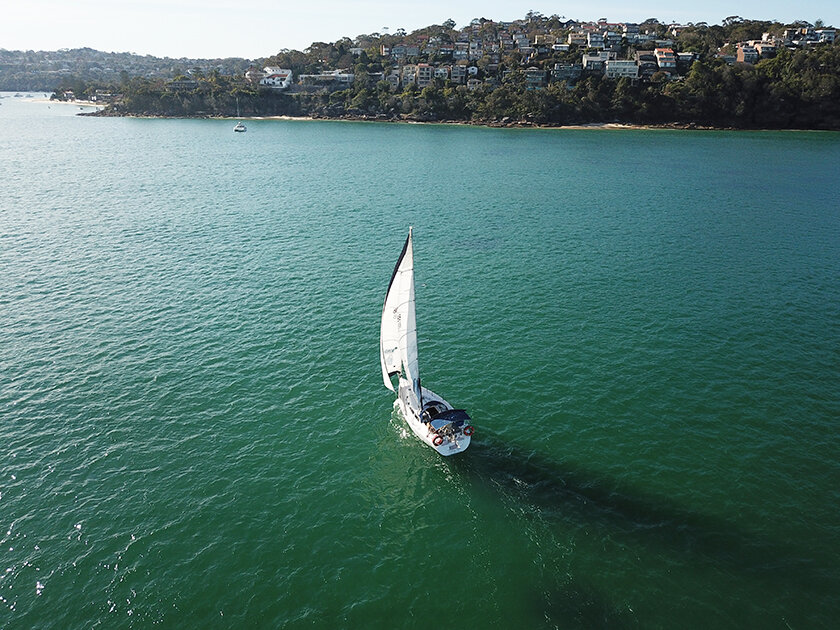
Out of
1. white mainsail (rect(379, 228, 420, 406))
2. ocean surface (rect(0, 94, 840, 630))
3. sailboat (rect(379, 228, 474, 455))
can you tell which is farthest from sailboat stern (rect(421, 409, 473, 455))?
white mainsail (rect(379, 228, 420, 406))

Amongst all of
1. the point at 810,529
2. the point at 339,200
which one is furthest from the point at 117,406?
the point at 339,200

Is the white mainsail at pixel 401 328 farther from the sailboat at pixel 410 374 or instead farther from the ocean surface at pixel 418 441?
the ocean surface at pixel 418 441

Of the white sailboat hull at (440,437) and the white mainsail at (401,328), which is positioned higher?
the white mainsail at (401,328)

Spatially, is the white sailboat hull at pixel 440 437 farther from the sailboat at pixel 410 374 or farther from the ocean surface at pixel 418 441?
the ocean surface at pixel 418 441

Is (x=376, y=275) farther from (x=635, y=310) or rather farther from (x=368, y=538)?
(x=368, y=538)

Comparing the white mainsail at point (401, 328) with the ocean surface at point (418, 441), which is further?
the white mainsail at point (401, 328)

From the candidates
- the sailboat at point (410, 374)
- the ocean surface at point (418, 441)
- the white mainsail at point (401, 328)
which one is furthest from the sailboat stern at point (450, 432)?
the white mainsail at point (401, 328)

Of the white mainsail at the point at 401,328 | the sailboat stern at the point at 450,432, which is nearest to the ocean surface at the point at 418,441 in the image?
the sailboat stern at the point at 450,432
